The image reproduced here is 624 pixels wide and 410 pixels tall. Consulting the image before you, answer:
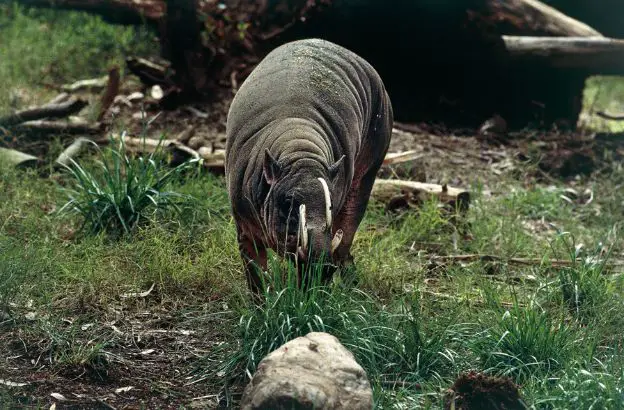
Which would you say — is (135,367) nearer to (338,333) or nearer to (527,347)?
(338,333)

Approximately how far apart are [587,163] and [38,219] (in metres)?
5.31

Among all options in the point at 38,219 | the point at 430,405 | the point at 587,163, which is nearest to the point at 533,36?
the point at 587,163

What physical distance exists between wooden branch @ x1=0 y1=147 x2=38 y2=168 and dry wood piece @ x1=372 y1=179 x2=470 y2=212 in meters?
2.79

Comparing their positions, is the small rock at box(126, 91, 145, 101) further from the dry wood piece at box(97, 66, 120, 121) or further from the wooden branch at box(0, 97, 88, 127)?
the wooden branch at box(0, 97, 88, 127)

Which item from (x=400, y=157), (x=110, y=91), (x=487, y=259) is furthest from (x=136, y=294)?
(x=110, y=91)

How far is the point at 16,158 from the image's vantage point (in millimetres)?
7523

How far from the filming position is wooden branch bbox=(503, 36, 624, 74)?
31.6ft

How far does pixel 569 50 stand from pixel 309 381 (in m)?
7.01

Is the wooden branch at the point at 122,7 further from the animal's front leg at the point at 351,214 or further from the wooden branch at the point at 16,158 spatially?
the animal's front leg at the point at 351,214

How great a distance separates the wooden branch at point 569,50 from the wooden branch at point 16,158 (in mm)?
4924

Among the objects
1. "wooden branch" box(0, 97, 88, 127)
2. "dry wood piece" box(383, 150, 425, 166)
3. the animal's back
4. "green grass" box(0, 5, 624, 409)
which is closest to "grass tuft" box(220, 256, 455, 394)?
"green grass" box(0, 5, 624, 409)

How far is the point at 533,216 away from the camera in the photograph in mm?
7797

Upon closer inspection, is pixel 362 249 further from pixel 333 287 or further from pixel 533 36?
pixel 533 36

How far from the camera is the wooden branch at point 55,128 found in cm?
809
